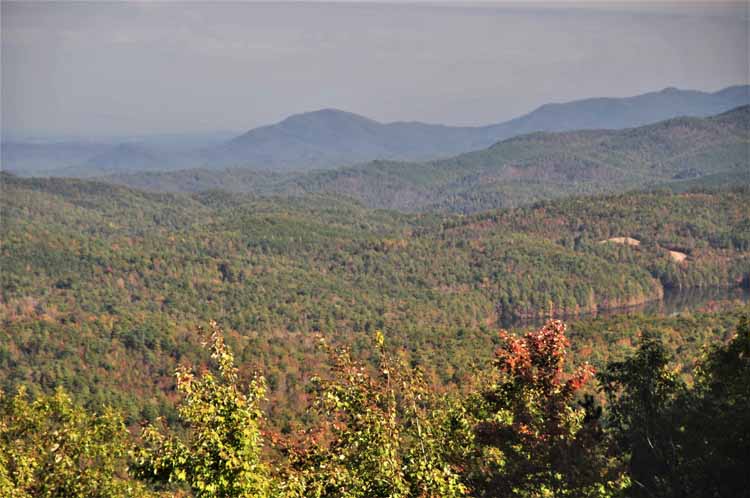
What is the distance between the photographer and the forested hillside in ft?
283

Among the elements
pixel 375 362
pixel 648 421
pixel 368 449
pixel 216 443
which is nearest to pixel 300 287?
pixel 375 362

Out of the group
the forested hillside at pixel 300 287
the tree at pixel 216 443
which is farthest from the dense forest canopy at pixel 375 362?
the forested hillside at pixel 300 287

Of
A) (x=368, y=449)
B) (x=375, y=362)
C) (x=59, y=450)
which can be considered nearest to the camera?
(x=368, y=449)

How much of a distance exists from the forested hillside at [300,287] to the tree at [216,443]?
5987 centimetres

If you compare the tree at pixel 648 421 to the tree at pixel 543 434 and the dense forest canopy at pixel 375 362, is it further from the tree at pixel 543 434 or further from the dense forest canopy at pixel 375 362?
the tree at pixel 543 434

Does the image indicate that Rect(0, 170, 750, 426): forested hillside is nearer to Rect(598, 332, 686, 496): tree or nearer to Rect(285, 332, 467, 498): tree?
Rect(598, 332, 686, 496): tree

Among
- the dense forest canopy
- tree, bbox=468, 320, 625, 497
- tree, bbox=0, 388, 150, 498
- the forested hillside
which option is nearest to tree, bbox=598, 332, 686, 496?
the dense forest canopy

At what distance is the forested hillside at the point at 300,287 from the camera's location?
3397 inches

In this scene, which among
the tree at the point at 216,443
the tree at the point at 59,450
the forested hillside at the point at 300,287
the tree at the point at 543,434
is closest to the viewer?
the tree at the point at 216,443

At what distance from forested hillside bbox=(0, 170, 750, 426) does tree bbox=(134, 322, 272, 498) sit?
5987 centimetres

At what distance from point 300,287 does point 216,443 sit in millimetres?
139892

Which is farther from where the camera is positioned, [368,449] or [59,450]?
[59,450]

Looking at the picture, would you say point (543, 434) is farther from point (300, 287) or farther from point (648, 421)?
point (300, 287)

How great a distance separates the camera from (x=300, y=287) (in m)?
150
